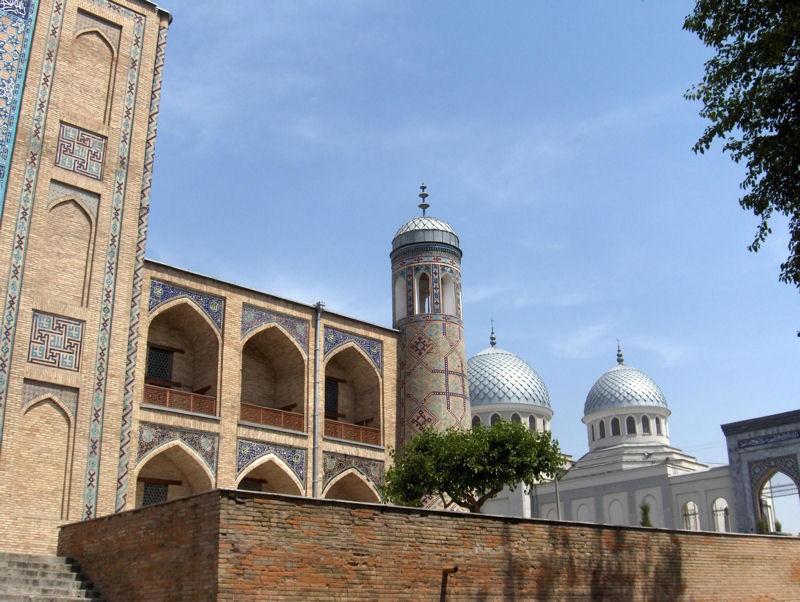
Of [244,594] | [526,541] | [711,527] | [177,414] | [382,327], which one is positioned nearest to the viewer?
[244,594]

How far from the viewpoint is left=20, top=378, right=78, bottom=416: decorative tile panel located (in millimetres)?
13750

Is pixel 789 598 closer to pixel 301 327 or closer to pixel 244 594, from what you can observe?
pixel 244 594

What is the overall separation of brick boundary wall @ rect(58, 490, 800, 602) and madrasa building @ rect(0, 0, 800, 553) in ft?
9.20

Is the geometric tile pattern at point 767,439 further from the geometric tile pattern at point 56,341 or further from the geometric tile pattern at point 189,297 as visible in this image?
the geometric tile pattern at point 56,341

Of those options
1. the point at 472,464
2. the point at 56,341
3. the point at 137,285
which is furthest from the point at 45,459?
the point at 472,464

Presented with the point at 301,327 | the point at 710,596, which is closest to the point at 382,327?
the point at 301,327

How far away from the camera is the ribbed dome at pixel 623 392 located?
37.8 meters

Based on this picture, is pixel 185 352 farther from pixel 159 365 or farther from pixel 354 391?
pixel 354 391

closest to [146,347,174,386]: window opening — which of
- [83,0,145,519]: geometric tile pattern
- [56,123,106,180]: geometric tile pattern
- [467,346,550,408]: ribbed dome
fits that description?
[83,0,145,519]: geometric tile pattern

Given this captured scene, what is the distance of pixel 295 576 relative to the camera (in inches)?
346

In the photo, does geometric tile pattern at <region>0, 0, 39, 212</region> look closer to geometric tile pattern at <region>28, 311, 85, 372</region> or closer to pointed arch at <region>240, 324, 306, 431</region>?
geometric tile pattern at <region>28, 311, 85, 372</region>

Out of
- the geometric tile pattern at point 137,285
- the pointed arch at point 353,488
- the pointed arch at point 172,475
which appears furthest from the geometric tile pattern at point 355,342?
the geometric tile pattern at point 137,285

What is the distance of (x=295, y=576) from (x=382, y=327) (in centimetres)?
1245

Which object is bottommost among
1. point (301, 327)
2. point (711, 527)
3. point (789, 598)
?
point (789, 598)
